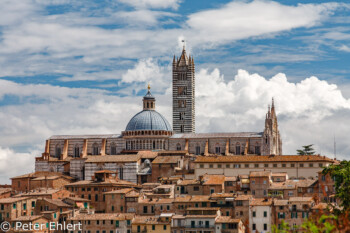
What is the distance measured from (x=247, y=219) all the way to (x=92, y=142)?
36621mm

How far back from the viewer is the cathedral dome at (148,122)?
3684 inches

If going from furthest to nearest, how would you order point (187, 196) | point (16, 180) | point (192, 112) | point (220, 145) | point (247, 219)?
point (192, 112)
point (220, 145)
point (16, 180)
point (187, 196)
point (247, 219)

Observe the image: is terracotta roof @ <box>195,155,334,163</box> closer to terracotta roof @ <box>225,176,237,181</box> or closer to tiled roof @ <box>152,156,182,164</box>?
tiled roof @ <box>152,156,182,164</box>

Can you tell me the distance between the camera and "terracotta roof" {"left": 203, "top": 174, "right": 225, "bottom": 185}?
72500 millimetres

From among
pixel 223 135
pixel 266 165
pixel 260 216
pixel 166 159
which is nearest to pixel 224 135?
pixel 223 135

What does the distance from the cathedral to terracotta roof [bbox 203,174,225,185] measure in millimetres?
12232

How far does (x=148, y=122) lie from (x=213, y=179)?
71.0ft

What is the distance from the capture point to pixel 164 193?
71.4 metres

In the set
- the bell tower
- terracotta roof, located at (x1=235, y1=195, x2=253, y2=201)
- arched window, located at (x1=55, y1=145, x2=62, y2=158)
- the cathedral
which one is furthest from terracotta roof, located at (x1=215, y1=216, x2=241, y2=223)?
the bell tower

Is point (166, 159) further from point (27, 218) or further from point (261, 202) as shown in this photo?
point (27, 218)

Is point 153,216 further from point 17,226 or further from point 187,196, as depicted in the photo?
point 17,226

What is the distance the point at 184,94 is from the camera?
358 feet

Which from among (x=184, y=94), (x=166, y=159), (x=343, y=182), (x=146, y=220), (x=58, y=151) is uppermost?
(x=184, y=94)

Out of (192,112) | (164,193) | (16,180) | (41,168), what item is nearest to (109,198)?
(164,193)
